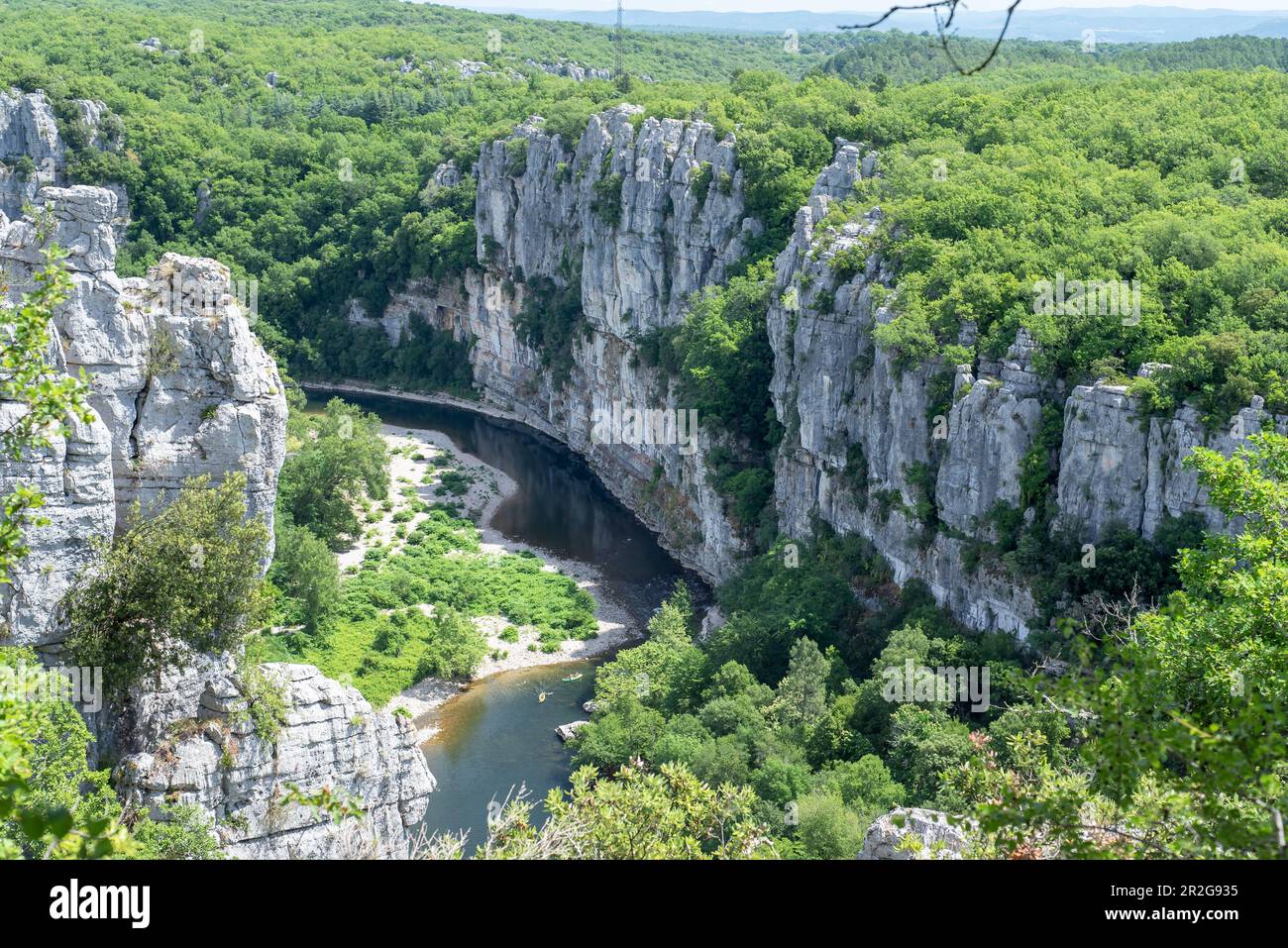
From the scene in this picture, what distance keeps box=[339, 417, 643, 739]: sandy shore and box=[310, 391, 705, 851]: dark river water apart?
460mm

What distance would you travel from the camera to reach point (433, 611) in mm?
45000

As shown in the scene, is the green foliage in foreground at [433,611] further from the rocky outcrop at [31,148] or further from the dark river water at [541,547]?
the rocky outcrop at [31,148]

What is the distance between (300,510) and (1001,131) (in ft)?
94.0

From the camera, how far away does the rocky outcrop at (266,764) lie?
2247cm

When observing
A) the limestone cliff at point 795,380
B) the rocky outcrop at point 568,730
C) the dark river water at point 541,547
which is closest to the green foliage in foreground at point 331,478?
the dark river water at point 541,547

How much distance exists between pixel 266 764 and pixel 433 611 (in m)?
21.8

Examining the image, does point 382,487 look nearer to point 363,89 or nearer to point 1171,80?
point 1171,80

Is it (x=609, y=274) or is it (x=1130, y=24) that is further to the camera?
(x=1130, y=24)

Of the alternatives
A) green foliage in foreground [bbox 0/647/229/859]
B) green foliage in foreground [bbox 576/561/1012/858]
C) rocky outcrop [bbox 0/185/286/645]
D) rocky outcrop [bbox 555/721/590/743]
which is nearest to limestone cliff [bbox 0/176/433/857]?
rocky outcrop [bbox 0/185/286/645]

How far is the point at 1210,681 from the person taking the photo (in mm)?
14250

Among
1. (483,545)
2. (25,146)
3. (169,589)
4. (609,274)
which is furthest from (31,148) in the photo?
(169,589)

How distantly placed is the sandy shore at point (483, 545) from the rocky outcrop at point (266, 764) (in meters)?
13.2

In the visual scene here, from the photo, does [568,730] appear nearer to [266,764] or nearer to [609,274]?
[266,764]

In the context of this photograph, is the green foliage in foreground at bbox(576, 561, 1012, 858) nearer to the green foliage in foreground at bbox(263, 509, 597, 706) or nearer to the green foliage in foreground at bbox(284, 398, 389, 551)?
the green foliage in foreground at bbox(263, 509, 597, 706)
